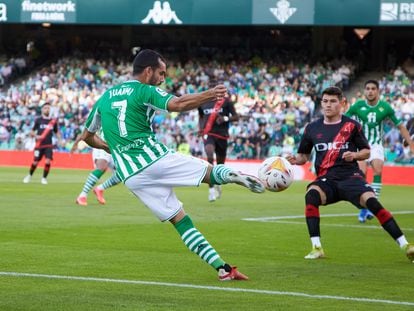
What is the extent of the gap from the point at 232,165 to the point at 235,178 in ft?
84.8

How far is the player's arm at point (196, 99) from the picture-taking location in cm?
930

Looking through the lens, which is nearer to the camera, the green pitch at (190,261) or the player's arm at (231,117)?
the green pitch at (190,261)

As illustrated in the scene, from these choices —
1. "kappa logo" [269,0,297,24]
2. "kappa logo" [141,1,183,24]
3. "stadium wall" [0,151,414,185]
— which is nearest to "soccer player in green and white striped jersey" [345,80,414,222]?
"stadium wall" [0,151,414,185]

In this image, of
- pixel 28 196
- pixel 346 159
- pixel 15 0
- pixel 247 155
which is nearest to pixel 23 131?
pixel 15 0

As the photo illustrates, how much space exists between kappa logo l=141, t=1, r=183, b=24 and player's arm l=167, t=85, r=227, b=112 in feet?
118

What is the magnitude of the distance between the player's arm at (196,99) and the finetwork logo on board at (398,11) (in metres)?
33.6

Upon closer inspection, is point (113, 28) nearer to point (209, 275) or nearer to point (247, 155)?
point (247, 155)

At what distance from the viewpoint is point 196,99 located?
9422mm

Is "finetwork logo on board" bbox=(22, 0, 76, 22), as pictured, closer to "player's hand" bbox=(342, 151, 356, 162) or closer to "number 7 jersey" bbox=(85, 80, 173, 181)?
"player's hand" bbox=(342, 151, 356, 162)

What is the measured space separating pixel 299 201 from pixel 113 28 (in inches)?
1227

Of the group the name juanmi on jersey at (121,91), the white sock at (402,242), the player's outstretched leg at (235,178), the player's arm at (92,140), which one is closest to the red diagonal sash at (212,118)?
the white sock at (402,242)

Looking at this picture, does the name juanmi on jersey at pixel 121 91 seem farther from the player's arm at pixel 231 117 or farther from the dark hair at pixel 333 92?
the player's arm at pixel 231 117

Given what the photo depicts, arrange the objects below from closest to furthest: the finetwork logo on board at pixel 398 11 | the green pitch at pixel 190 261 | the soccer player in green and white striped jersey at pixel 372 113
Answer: the green pitch at pixel 190 261
the soccer player in green and white striped jersey at pixel 372 113
the finetwork logo on board at pixel 398 11

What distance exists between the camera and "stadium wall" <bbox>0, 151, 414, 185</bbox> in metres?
34.4
